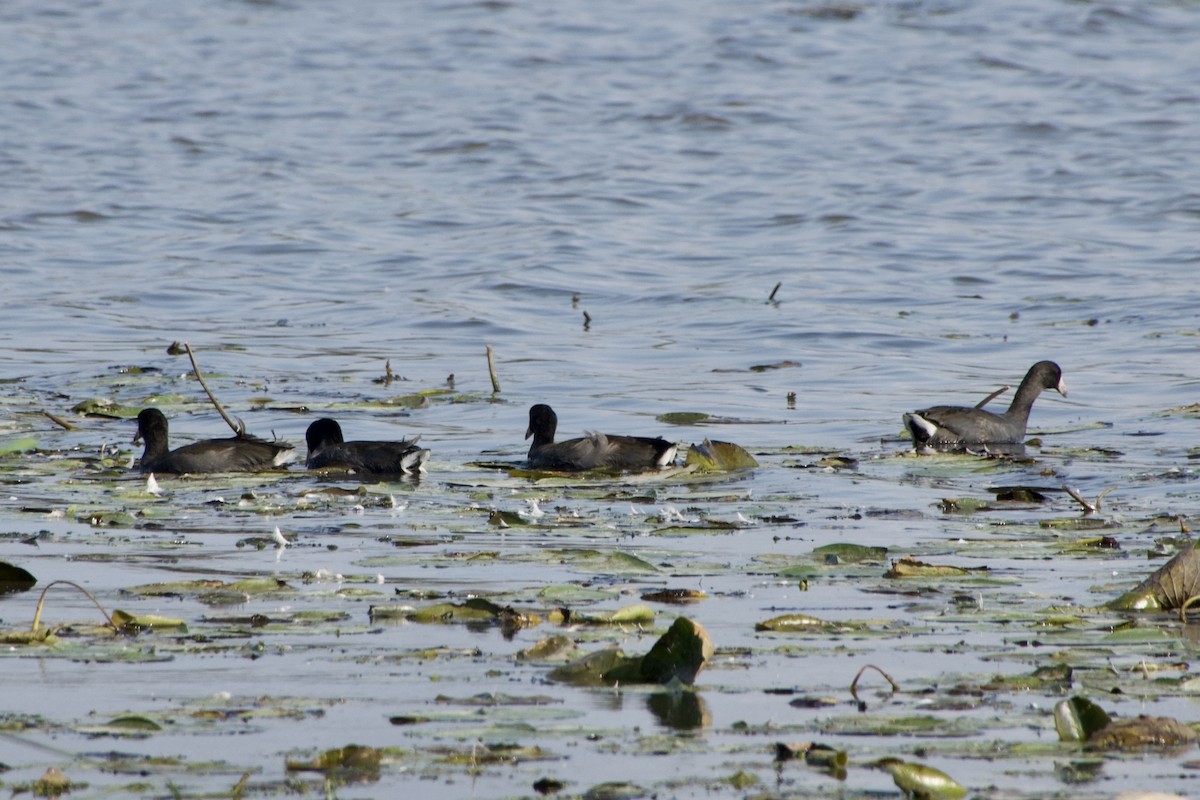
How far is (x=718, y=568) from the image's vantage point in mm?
7266

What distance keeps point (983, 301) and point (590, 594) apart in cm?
1358

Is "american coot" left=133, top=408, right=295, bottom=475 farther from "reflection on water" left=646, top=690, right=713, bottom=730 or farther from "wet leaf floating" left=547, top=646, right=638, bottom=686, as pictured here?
"reflection on water" left=646, top=690, right=713, bottom=730

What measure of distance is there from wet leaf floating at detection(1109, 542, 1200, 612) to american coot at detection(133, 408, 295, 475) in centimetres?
566

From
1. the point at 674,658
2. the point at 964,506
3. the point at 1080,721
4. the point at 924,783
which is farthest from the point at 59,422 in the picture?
the point at 924,783

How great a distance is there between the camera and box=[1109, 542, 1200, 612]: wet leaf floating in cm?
634

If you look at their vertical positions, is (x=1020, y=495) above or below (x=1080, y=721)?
above

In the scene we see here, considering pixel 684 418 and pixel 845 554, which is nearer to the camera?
pixel 845 554

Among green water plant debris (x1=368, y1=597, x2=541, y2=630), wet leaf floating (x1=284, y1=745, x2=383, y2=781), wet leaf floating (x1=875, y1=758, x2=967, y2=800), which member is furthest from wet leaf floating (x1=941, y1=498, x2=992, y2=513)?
wet leaf floating (x1=284, y1=745, x2=383, y2=781)

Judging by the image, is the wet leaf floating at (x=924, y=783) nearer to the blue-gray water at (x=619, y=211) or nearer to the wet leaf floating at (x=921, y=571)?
the wet leaf floating at (x=921, y=571)

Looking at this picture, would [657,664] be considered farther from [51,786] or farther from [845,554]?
[845,554]

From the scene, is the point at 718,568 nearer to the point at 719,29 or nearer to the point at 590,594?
the point at 590,594

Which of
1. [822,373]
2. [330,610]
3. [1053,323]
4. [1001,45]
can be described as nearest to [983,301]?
[1053,323]

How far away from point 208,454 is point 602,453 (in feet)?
7.45

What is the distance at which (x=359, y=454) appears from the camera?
10.7 m
